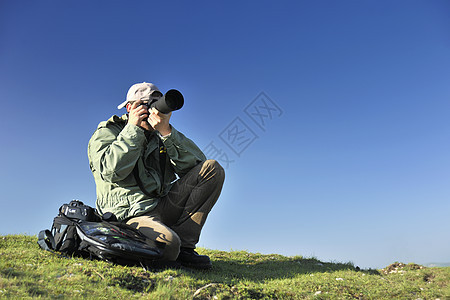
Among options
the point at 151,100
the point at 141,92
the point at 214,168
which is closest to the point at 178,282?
the point at 214,168

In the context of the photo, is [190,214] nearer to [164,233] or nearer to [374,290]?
[164,233]

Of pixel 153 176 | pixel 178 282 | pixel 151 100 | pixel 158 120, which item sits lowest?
pixel 178 282

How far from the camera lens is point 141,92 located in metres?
4.67

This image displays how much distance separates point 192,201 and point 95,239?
1.47 metres

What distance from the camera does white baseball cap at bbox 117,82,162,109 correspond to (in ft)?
15.2

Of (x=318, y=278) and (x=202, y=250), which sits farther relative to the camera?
(x=202, y=250)

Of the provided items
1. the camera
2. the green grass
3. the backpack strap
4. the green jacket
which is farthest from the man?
the backpack strap

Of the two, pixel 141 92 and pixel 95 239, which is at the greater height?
pixel 141 92

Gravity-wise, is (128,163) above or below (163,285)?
above

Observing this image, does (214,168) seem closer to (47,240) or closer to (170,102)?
(170,102)

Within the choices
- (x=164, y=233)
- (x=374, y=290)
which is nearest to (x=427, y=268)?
(x=374, y=290)

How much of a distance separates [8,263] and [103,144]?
1.65 metres

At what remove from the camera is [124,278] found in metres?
3.45

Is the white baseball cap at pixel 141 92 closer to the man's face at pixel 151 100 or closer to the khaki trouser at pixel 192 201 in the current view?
the man's face at pixel 151 100
